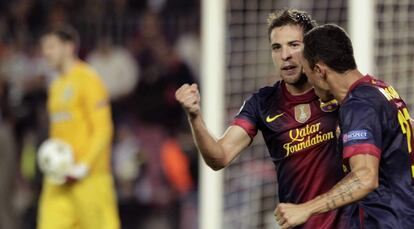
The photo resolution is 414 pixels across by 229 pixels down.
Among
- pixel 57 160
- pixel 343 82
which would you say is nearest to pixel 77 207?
pixel 57 160

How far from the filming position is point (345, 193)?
4773 millimetres

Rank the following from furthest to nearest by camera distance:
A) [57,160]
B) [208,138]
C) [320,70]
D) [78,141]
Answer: [78,141] → [57,160] → [208,138] → [320,70]

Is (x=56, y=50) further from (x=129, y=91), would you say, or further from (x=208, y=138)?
(x=208, y=138)

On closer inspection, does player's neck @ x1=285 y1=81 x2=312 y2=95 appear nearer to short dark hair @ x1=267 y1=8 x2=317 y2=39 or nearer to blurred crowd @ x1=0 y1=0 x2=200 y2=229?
short dark hair @ x1=267 y1=8 x2=317 y2=39

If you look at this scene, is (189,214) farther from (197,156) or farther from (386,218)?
(386,218)

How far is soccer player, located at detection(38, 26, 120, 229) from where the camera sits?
9.14 meters

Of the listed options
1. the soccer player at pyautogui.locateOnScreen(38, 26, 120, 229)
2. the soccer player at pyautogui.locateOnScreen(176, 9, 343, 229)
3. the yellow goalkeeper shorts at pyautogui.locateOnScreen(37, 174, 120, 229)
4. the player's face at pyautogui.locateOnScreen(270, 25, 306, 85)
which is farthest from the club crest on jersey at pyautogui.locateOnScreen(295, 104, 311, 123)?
the yellow goalkeeper shorts at pyautogui.locateOnScreen(37, 174, 120, 229)

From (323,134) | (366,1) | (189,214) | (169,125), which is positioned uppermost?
(366,1)

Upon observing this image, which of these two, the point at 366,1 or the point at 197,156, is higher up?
the point at 366,1

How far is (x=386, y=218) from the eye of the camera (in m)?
5.04

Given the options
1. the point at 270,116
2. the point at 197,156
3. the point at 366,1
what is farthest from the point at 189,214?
the point at 270,116

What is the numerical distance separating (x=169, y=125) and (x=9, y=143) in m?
2.39

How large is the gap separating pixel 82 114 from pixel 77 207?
2.50 feet

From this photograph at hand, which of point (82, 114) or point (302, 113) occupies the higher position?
point (302, 113)
